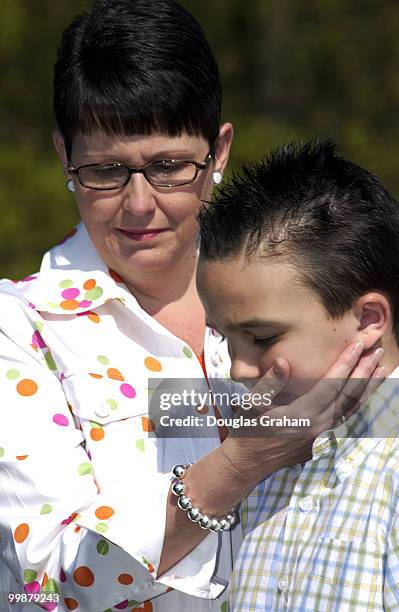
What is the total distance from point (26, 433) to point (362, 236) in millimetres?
860

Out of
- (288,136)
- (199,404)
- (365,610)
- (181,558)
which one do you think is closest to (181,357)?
(199,404)

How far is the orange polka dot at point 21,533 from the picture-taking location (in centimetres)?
241

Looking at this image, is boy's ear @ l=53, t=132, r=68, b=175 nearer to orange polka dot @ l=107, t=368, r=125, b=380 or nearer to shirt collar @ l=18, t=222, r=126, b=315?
shirt collar @ l=18, t=222, r=126, b=315

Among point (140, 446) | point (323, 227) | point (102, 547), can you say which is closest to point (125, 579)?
point (102, 547)

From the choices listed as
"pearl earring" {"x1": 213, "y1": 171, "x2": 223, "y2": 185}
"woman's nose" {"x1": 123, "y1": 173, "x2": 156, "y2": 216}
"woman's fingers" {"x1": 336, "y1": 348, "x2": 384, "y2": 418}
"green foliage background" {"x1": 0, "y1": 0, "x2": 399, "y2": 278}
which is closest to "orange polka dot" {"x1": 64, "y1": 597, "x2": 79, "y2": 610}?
"woman's fingers" {"x1": 336, "y1": 348, "x2": 384, "y2": 418}

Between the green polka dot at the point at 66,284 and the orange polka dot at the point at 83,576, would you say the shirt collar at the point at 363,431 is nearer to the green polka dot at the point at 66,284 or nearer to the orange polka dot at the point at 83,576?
the orange polka dot at the point at 83,576

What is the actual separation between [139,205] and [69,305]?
0.30 metres

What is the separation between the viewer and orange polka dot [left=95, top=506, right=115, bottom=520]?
2.35 metres

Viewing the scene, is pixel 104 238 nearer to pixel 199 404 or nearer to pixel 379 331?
pixel 199 404

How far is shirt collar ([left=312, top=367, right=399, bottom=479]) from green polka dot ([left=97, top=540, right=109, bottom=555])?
48 cm

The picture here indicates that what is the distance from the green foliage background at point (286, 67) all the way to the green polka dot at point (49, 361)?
23.0ft

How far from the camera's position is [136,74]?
108 inches

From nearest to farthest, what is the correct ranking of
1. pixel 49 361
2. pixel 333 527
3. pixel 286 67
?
1. pixel 333 527
2. pixel 49 361
3. pixel 286 67

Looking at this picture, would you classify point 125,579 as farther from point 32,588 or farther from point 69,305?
point 69,305
